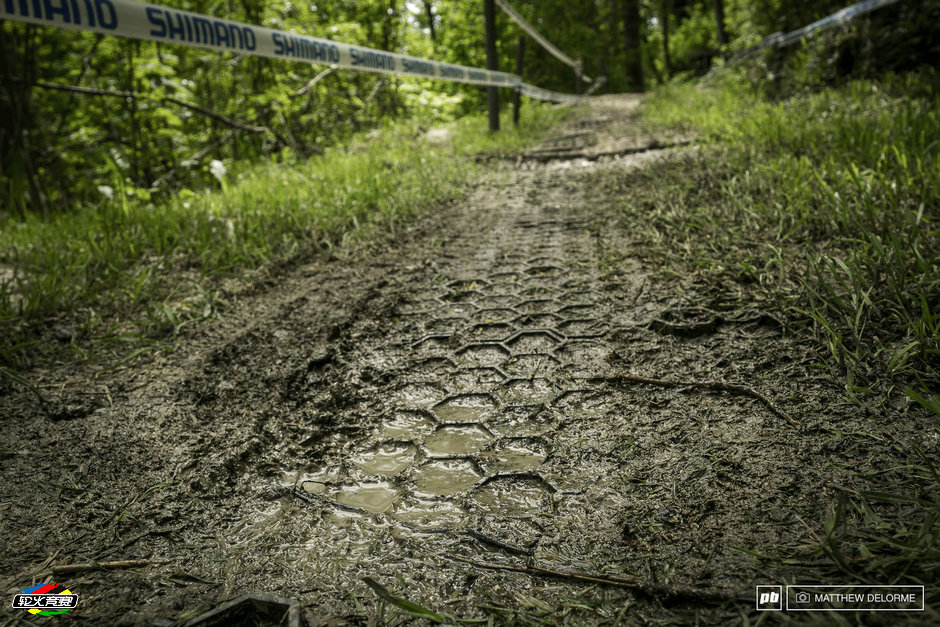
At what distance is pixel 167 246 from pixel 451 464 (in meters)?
2.74

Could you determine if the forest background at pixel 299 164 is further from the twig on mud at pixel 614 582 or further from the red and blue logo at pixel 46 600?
the red and blue logo at pixel 46 600

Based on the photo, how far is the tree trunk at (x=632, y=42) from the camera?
21328 mm

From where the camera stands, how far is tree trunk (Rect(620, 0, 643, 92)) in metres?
21.3

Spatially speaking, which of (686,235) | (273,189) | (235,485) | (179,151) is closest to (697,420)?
(235,485)

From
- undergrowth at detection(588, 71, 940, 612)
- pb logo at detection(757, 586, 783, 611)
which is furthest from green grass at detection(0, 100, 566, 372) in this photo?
pb logo at detection(757, 586, 783, 611)

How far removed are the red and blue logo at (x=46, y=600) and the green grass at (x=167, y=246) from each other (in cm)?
130

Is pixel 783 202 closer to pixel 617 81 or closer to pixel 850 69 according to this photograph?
pixel 850 69

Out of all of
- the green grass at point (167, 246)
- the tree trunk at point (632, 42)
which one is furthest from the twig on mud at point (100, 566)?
the tree trunk at point (632, 42)

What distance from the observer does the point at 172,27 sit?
10.0 ft

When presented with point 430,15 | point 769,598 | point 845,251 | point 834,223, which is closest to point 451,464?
point 769,598

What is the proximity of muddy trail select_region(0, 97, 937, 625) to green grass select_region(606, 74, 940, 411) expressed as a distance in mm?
170

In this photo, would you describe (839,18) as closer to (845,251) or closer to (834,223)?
(834,223)

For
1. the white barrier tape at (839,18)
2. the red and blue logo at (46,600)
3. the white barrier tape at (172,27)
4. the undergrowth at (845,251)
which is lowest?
the red and blue logo at (46,600)

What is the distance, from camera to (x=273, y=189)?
14.5 ft
